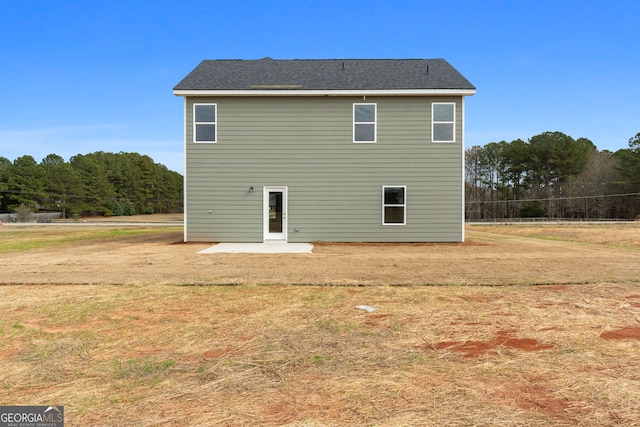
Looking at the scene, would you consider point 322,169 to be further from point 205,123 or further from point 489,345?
point 489,345

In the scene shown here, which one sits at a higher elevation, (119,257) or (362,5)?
(362,5)

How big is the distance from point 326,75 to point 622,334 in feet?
43.2

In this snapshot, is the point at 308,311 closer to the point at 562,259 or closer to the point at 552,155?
the point at 562,259

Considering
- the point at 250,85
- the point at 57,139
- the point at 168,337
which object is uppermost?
the point at 57,139

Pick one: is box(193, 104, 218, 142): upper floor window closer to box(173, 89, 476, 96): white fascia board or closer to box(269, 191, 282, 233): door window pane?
box(173, 89, 476, 96): white fascia board

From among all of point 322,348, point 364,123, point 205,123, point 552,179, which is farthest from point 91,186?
point 552,179

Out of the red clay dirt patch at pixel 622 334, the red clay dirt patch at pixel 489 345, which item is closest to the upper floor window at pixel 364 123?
the red clay dirt patch at pixel 622 334

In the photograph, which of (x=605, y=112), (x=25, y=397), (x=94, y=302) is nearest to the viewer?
(x=25, y=397)

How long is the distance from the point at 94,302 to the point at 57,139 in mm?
51767

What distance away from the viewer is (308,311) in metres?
5.05

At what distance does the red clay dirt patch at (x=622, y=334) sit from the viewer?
13.1ft

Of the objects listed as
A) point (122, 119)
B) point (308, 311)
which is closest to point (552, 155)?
point (122, 119)

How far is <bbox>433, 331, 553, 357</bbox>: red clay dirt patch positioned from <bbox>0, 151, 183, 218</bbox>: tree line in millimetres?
52304

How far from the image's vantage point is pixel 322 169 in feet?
46.3
